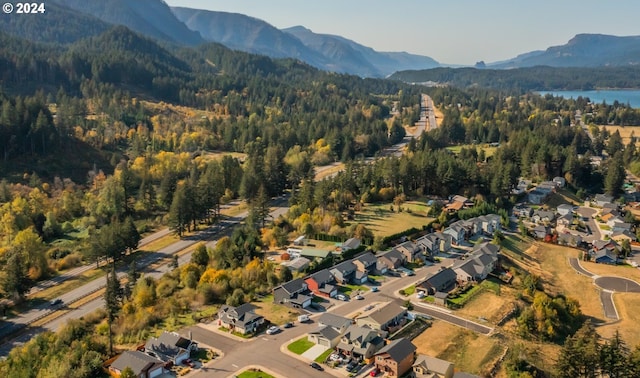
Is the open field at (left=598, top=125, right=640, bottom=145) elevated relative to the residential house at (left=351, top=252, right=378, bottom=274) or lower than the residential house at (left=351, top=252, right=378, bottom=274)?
elevated

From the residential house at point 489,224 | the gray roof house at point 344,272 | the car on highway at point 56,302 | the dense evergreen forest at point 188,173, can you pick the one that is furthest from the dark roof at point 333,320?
the residential house at point 489,224

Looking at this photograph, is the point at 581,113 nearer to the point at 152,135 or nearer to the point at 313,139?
the point at 313,139

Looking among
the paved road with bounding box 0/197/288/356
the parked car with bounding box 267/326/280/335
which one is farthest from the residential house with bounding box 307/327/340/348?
the paved road with bounding box 0/197/288/356

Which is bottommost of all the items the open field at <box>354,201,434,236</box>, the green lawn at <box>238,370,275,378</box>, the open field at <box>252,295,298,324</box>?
the open field at <box>252,295,298,324</box>

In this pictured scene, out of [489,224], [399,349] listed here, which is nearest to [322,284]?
[399,349]

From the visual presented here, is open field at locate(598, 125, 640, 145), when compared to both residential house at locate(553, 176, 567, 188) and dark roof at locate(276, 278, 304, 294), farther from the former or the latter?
Result: dark roof at locate(276, 278, 304, 294)

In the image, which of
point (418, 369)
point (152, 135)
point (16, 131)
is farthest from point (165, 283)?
point (152, 135)
